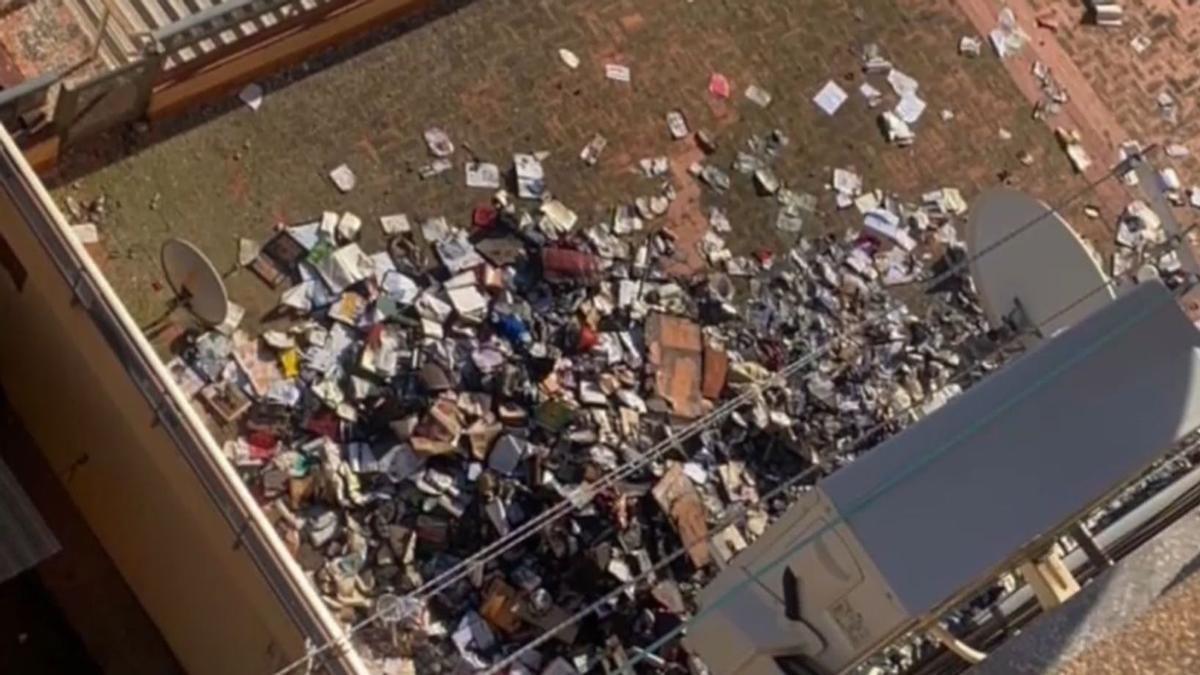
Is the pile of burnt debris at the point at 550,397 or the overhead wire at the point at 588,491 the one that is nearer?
the overhead wire at the point at 588,491

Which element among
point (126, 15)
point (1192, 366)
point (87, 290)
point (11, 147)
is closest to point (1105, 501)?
point (1192, 366)

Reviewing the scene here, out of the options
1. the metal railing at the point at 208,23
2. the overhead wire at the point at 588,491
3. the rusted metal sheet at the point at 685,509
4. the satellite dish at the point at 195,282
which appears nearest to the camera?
the overhead wire at the point at 588,491

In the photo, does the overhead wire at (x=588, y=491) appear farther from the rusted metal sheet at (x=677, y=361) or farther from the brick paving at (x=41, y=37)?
the brick paving at (x=41, y=37)

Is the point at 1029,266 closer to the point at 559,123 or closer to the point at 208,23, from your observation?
the point at 559,123

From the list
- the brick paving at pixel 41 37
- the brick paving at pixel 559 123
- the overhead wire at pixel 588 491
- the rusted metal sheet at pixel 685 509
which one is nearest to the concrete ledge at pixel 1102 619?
the overhead wire at pixel 588 491

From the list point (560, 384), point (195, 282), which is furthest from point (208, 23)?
point (560, 384)

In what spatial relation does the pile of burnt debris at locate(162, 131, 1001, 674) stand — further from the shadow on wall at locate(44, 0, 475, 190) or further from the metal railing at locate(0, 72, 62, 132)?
the metal railing at locate(0, 72, 62, 132)
